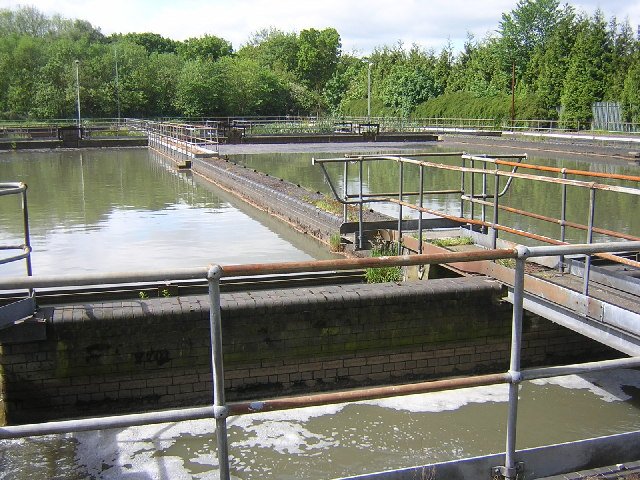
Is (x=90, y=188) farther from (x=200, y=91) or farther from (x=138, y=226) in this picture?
(x=200, y=91)

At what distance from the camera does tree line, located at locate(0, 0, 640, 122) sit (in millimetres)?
46062

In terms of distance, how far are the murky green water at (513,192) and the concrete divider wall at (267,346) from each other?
2.60m

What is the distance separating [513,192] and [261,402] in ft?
56.2

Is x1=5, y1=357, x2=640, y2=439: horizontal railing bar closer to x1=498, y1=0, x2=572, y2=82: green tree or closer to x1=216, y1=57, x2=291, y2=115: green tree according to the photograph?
x1=216, y1=57, x2=291, y2=115: green tree

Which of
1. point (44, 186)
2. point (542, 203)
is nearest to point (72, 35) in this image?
point (44, 186)

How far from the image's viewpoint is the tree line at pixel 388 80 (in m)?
46.1

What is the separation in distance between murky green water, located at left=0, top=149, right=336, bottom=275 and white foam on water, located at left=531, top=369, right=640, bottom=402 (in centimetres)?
529

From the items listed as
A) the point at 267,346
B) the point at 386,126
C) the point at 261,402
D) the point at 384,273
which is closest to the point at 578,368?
the point at 261,402

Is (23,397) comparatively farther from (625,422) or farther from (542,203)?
(542,203)

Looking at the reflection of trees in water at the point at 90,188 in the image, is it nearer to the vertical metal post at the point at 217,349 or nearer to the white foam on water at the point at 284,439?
the white foam on water at the point at 284,439

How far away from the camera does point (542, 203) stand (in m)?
17.5

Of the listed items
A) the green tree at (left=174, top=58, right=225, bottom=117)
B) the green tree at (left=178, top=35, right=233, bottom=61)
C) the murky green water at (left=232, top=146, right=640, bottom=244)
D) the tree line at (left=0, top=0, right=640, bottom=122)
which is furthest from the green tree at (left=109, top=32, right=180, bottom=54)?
the murky green water at (left=232, top=146, right=640, bottom=244)

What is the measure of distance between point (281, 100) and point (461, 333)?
6770 cm

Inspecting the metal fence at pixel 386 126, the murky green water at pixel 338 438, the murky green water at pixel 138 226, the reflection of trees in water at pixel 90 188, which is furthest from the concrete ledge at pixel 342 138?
the murky green water at pixel 338 438
